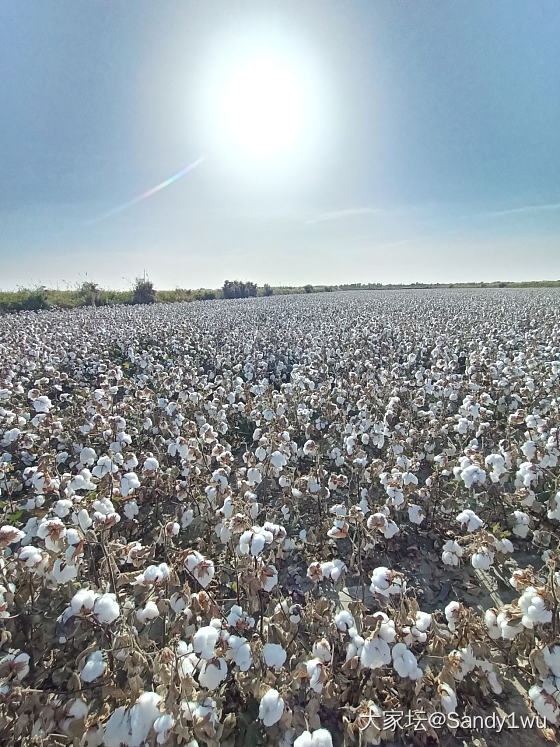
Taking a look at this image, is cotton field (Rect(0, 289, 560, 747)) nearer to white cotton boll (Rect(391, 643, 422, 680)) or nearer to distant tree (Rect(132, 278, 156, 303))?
white cotton boll (Rect(391, 643, 422, 680))

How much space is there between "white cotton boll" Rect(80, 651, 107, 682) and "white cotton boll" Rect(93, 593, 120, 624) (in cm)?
16

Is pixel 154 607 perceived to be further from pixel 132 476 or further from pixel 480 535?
pixel 480 535

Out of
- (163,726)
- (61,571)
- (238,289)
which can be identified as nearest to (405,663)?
(163,726)

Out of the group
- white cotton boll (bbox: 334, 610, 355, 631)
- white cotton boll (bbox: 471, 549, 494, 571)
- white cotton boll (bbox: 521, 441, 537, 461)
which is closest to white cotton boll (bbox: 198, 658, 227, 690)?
white cotton boll (bbox: 334, 610, 355, 631)

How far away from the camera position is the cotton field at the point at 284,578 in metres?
2.12

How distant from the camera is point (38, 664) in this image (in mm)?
2732

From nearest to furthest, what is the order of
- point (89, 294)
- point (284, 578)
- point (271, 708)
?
point (271, 708) < point (284, 578) < point (89, 294)

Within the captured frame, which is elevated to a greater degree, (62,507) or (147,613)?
(62,507)

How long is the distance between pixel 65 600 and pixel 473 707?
9.70 ft

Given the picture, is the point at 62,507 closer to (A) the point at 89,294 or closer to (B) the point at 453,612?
(B) the point at 453,612

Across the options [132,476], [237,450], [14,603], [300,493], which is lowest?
[237,450]

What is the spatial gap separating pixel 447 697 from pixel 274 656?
1.07 meters

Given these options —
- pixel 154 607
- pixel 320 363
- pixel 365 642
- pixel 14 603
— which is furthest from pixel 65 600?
pixel 320 363

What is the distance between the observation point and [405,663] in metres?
2.18
